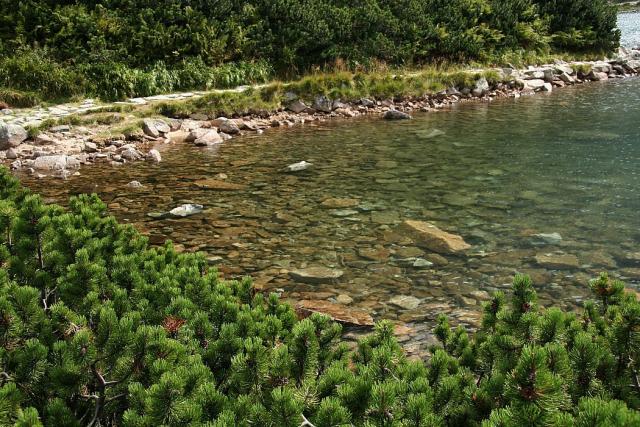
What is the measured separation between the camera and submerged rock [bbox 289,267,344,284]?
7.33 meters

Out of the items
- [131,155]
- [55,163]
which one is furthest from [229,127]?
[55,163]

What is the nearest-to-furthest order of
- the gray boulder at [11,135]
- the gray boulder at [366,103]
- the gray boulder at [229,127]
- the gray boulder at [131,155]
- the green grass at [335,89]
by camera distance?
the gray boulder at [131,155]
the gray boulder at [11,135]
the gray boulder at [229,127]
the green grass at [335,89]
the gray boulder at [366,103]

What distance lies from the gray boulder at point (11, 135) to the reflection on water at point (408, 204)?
10.6 ft

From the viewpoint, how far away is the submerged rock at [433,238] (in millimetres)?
8203

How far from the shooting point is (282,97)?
22359 mm

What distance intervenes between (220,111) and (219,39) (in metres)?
5.37

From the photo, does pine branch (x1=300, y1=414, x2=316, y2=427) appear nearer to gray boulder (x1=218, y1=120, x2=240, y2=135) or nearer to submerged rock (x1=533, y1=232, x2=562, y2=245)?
submerged rock (x1=533, y1=232, x2=562, y2=245)

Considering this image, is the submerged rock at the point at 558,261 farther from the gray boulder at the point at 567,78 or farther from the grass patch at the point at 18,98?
the gray boulder at the point at 567,78

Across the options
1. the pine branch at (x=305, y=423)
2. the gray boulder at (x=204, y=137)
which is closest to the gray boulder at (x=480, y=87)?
the gray boulder at (x=204, y=137)

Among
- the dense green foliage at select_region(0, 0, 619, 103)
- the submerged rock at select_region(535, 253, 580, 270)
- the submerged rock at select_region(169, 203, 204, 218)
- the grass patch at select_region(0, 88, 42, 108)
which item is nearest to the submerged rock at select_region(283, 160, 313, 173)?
the submerged rock at select_region(169, 203, 204, 218)

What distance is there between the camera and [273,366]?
2871 mm

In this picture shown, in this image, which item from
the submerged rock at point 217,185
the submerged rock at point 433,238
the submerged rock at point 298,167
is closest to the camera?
the submerged rock at point 433,238

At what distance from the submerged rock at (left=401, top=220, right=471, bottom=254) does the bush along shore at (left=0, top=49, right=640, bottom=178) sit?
8685mm

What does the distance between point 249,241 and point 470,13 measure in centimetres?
2907
